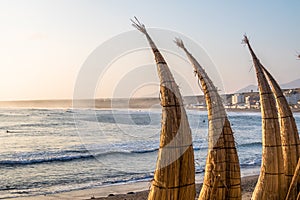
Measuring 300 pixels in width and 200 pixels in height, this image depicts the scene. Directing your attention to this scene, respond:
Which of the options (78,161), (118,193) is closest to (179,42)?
(118,193)

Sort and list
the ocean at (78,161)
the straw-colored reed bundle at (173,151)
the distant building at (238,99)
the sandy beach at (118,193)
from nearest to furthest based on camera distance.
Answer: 1. the straw-colored reed bundle at (173,151)
2. the sandy beach at (118,193)
3. the ocean at (78,161)
4. the distant building at (238,99)

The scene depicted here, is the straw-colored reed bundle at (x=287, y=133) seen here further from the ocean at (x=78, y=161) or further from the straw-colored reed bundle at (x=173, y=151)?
the ocean at (x=78, y=161)

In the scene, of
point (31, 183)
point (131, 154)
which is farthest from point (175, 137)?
point (131, 154)

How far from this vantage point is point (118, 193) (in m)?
12.3

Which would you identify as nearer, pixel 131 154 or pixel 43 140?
pixel 131 154

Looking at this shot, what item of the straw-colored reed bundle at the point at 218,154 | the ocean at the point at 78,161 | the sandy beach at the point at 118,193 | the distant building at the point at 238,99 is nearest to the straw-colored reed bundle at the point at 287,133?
the straw-colored reed bundle at the point at 218,154

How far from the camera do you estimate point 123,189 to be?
13.0 metres

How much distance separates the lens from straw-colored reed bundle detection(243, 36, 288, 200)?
5309 millimetres

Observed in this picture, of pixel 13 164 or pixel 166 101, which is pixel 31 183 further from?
pixel 166 101

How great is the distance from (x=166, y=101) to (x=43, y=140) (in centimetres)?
2709

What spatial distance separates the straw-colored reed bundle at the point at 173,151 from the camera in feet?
11.3

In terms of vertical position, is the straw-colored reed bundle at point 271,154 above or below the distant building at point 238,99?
below

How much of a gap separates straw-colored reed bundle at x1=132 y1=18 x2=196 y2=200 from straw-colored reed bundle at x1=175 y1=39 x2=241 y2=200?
0.88 metres

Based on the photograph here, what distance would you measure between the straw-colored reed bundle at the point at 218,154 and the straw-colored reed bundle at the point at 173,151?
882 mm
